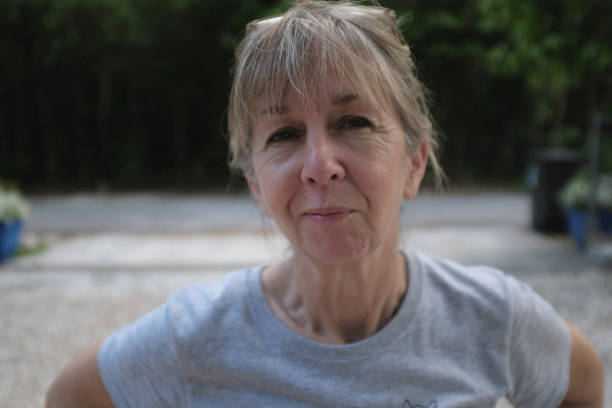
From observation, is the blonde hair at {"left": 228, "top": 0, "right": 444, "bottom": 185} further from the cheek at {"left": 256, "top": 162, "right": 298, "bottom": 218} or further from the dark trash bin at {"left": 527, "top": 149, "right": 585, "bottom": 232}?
the dark trash bin at {"left": 527, "top": 149, "right": 585, "bottom": 232}

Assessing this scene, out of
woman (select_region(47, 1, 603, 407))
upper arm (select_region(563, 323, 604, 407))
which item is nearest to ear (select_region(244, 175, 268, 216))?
woman (select_region(47, 1, 603, 407))

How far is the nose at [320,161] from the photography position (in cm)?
112

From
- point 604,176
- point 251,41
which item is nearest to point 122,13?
point 604,176

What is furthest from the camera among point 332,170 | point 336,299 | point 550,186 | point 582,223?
point 550,186

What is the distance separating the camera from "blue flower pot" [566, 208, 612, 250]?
5.56 meters

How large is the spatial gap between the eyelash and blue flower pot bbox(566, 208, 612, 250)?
5.12 metres

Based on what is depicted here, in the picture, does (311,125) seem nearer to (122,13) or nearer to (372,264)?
(372,264)

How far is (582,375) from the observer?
1360 mm

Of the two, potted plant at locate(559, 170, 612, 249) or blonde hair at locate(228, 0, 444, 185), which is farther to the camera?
potted plant at locate(559, 170, 612, 249)

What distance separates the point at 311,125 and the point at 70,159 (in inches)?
533

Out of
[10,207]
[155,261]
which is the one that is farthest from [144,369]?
[10,207]

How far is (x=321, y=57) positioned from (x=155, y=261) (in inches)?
188

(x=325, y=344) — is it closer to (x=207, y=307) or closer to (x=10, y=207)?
(x=207, y=307)

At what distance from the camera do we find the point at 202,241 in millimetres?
6609
